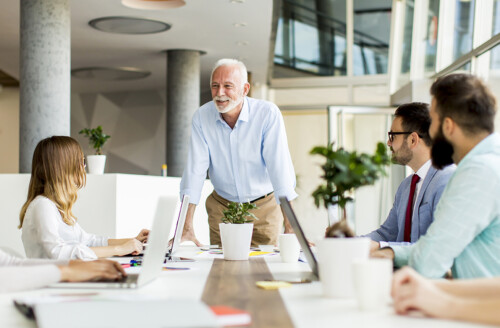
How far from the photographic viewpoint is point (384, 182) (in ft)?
31.9

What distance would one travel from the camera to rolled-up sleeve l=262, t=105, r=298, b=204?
3.24 meters

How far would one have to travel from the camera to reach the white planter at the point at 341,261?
4.58ft

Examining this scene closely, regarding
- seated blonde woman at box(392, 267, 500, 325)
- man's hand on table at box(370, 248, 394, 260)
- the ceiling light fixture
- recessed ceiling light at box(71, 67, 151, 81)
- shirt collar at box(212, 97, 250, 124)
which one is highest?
the ceiling light fixture

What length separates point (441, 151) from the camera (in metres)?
1.79

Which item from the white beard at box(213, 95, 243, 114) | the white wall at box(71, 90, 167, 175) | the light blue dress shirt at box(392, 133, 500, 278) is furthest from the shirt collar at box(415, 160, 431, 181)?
the white wall at box(71, 90, 167, 175)

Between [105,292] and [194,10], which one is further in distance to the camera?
[194,10]

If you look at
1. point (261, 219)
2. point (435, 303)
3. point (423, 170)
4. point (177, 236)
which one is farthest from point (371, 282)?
point (261, 219)

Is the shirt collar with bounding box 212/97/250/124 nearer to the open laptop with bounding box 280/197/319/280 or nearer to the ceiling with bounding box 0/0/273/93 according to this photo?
the open laptop with bounding box 280/197/319/280

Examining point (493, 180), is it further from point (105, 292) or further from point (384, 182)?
point (384, 182)

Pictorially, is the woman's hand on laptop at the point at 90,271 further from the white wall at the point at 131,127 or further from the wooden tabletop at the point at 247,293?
the white wall at the point at 131,127

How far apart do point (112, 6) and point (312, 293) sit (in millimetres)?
6446

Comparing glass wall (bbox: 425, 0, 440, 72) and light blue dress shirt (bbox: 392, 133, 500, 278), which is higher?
glass wall (bbox: 425, 0, 440, 72)

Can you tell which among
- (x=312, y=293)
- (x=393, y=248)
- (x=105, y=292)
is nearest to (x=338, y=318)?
(x=312, y=293)

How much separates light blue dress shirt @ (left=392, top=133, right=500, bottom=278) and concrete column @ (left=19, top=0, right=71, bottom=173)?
15.6 feet
